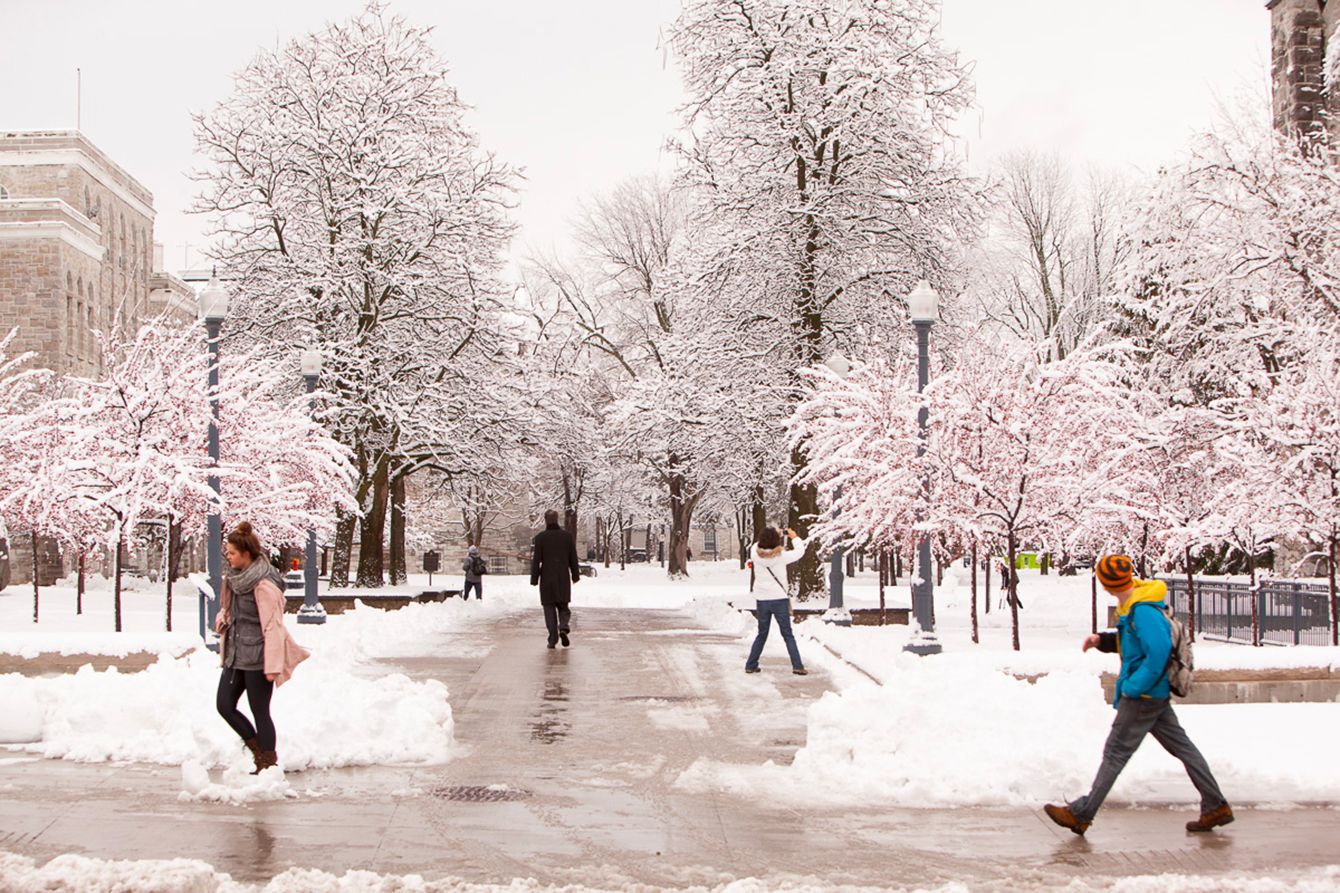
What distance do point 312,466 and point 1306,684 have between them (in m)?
18.8

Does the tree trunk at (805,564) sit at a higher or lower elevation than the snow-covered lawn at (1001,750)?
higher

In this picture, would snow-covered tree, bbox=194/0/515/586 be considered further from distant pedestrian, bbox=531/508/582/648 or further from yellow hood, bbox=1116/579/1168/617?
yellow hood, bbox=1116/579/1168/617

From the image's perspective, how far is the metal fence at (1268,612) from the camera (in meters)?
22.6

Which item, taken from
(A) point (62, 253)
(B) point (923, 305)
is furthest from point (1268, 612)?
(A) point (62, 253)

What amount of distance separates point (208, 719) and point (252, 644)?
1.76 m

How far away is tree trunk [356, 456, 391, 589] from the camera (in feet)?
119

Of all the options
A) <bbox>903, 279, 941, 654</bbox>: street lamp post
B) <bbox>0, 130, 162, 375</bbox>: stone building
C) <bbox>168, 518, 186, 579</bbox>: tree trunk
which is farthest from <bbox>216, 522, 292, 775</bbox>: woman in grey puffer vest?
<bbox>0, 130, 162, 375</bbox>: stone building

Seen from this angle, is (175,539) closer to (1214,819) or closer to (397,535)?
(397,535)

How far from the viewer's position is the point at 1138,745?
27.5 ft

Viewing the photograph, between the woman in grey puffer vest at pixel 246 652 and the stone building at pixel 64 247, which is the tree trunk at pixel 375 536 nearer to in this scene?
the stone building at pixel 64 247

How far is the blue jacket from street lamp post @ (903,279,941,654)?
9646 mm

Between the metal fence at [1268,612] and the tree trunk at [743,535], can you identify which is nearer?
the metal fence at [1268,612]

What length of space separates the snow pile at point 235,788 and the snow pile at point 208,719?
0.78 meters

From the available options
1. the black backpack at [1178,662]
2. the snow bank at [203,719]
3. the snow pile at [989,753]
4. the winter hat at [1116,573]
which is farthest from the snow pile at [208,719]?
the black backpack at [1178,662]
